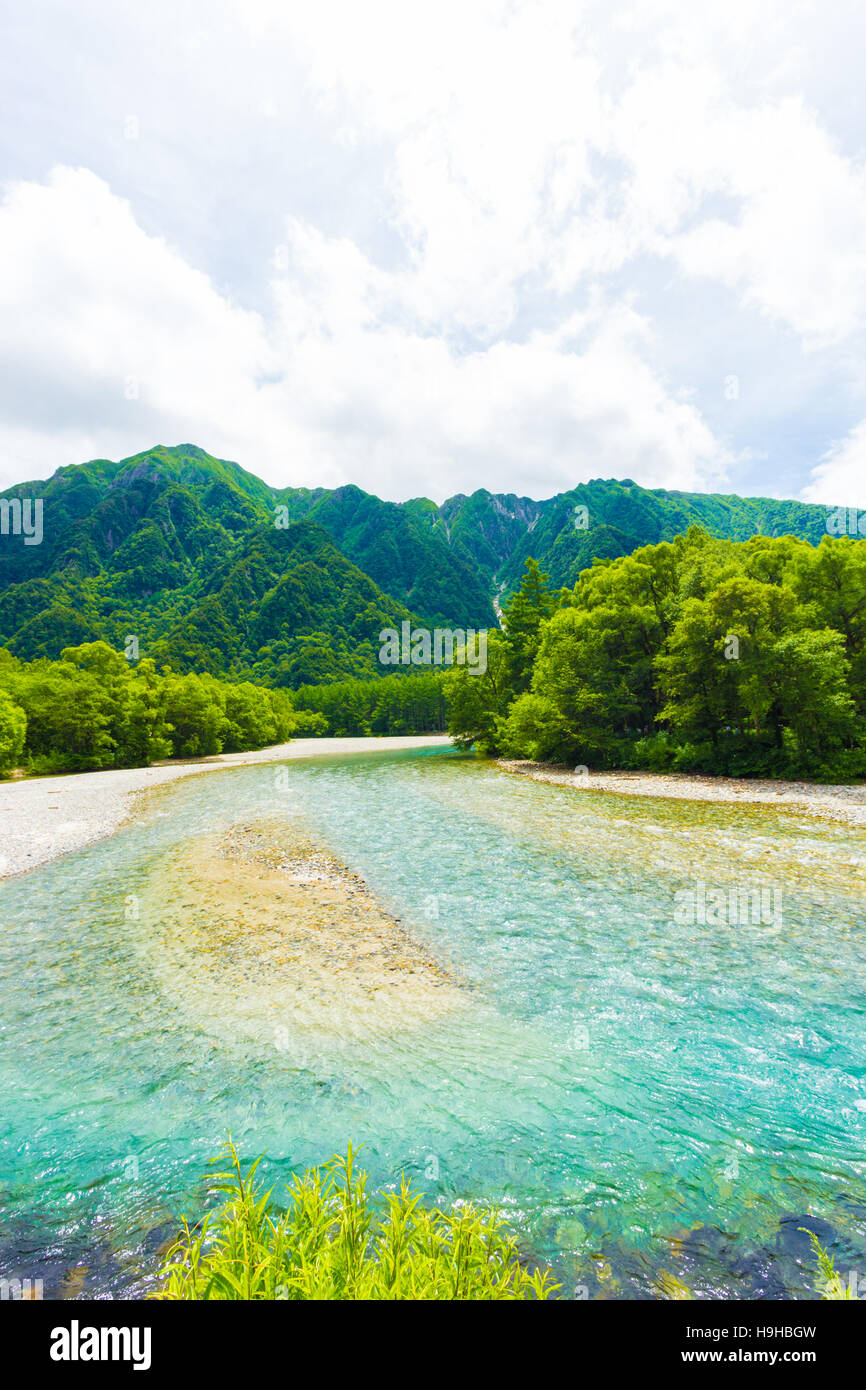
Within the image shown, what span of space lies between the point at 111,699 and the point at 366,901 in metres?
59.6

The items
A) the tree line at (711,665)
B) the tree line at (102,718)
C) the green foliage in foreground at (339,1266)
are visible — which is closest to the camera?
the green foliage in foreground at (339,1266)

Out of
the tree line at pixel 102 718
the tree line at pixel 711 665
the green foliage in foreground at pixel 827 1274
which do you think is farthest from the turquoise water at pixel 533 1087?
the tree line at pixel 102 718

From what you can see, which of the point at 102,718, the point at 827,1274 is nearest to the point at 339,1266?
the point at 827,1274

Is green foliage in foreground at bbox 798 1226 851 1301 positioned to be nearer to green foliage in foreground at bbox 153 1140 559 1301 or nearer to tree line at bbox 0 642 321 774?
green foliage in foreground at bbox 153 1140 559 1301

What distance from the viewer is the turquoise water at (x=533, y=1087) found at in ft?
19.1

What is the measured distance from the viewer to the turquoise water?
19.1 ft

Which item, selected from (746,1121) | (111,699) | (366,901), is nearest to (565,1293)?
(746,1121)

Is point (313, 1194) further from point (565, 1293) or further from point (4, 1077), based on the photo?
point (4, 1077)

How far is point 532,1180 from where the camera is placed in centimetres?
652

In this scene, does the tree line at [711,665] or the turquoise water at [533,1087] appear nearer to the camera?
the turquoise water at [533,1087]

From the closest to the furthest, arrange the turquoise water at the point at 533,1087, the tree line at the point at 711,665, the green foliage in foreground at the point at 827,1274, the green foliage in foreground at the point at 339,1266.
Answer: the green foliage in foreground at the point at 339,1266, the green foliage in foreground at the point at 827,1274, the turquoise water at the point at 533,1087, the tree line at the point at 711,665

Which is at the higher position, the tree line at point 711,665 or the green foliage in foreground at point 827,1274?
the tree line at point 711,665

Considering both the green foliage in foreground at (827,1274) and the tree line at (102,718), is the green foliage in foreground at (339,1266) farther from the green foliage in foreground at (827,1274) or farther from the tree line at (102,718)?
the tree line at (102,718)
